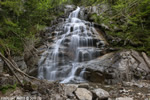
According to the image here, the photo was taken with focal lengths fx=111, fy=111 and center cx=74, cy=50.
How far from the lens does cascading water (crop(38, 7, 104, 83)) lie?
29.8ft

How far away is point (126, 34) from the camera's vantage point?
10.6 m

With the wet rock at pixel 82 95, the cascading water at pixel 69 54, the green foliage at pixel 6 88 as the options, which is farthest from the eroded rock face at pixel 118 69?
the green foliage at pixel 6 88

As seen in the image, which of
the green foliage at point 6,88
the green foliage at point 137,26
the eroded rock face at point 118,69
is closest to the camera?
the green foliage at point 6,88

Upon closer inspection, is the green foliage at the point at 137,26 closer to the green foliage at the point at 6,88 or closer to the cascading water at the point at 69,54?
the cascading water at the point at 69,54

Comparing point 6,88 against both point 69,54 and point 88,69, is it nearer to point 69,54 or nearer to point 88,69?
point 88,69

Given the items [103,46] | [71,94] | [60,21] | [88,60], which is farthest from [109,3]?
[71,94]

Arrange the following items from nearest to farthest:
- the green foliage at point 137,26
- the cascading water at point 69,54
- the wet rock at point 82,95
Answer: the wet rock at point 82,95
the cascading water at point 69,54
the green foliage at point 137,26

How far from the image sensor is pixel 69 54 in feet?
35.3

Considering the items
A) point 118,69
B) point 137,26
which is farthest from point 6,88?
point 137,26

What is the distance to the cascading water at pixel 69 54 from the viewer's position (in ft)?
29.8

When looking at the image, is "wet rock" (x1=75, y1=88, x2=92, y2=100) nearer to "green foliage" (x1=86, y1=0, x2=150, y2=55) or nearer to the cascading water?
the cascading water

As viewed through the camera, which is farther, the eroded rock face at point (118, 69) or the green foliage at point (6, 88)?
the eroded rock face at point (118, 69)

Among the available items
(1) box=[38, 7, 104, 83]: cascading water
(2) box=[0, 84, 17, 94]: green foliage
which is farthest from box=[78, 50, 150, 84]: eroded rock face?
(2) box=[0, 84, 17, 94]: green foliage

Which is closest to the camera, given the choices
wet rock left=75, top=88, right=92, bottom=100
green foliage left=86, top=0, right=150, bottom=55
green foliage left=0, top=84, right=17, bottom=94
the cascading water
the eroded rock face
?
green foliage left=0, top=84, right=17, bottom=94
